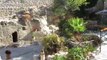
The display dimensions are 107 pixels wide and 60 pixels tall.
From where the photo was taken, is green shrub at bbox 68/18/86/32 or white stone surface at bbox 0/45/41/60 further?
white stone surface at bbox 0/45/41/60

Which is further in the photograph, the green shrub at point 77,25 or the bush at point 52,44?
the green shrub at point 77,25

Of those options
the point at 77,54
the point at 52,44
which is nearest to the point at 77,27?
the point at 52,44

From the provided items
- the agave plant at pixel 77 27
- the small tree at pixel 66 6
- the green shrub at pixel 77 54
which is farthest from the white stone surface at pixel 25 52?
the small tree at pixel 66 6

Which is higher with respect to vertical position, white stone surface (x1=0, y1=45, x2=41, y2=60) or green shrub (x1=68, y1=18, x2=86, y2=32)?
green shrub (x1=68, y1=18, x2=86, y2=32)

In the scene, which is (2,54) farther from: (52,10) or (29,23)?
(52,10)

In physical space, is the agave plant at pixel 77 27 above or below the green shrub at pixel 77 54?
above

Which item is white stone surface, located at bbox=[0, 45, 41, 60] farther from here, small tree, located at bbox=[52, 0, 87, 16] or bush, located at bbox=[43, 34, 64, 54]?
small tree, located at bbox=[52, 0, 87, 16]

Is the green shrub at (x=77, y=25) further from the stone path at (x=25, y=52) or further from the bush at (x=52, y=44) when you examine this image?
the stone path at (x=25, y=52)

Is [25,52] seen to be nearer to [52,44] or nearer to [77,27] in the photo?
[52,44]

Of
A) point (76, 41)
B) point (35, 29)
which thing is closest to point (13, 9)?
point (35, 29)

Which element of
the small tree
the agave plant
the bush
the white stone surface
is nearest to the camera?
the bush

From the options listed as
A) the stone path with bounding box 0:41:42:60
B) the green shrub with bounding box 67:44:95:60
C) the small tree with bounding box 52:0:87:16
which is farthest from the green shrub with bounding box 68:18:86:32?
the small tree with bounding box 52:0:87:16

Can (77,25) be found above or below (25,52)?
above

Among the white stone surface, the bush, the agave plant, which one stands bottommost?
the white stone surface
